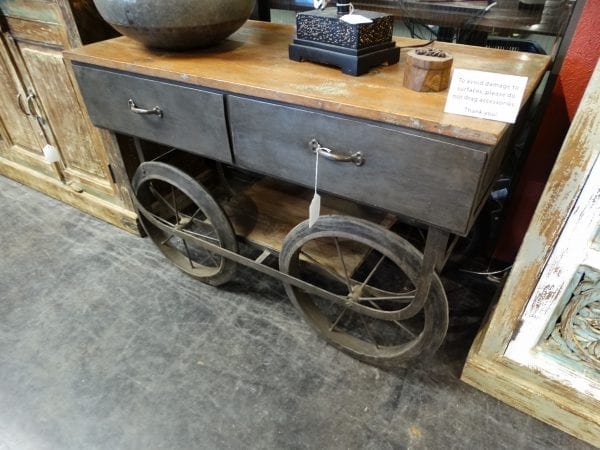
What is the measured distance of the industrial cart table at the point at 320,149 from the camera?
26.9 inches

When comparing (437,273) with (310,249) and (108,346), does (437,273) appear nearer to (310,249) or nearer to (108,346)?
(310,249)

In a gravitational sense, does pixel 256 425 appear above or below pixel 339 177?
below

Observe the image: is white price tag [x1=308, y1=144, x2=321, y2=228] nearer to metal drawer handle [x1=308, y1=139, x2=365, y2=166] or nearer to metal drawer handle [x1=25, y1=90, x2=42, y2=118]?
metal drawer handle [x1=308, y1=139, x2=365, y2=166]

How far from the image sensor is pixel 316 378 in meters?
1.14

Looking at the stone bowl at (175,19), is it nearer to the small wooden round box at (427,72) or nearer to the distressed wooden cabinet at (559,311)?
the small wooden round box at (427,72)

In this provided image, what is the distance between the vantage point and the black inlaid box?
0.78 m

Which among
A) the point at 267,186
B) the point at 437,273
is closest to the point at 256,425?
the point at 437,273

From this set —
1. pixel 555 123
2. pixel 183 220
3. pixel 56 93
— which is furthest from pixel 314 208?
pixel 56 93

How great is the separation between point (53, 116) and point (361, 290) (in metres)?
1.28

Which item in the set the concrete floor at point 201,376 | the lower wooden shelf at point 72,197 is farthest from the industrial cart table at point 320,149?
the lower wooden shelf at point 72,197

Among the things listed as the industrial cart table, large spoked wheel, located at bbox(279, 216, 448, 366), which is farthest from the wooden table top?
large spoked wheel, located at bbox(279, 216, 448, 366)

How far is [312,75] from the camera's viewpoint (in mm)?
827

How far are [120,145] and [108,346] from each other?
614mm

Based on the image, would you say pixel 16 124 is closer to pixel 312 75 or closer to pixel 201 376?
pixel 201 376
